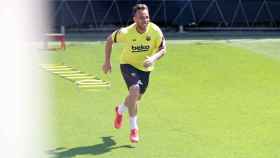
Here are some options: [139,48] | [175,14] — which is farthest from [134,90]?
[175,14]

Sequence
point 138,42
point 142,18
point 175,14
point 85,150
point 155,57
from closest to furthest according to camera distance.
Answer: point 85,150, point 142,18, point 155,57, point 138,42, point 175,14

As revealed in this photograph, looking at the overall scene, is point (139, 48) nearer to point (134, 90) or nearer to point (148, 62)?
point (148, 62)

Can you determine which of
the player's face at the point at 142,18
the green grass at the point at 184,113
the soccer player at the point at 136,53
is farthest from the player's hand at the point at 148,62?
the green grass at the point at 184,113

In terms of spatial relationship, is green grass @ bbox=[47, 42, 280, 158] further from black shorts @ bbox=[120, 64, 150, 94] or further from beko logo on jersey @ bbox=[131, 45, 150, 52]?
beko logo on jersey @ bbox=[131, 45, 150, 52]

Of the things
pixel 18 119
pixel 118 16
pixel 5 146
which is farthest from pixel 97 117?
pixel 118 16

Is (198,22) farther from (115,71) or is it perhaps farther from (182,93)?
(182,93)

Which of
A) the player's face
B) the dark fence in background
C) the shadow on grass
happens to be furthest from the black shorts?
the dark fence in background

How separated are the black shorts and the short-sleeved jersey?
0.06 meters

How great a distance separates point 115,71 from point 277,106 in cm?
548

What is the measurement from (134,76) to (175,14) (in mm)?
19830

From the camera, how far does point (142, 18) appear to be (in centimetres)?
760

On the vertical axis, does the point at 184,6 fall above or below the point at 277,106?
above

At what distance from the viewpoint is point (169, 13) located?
27.5 metres

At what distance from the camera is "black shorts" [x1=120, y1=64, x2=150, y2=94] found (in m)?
7.89
